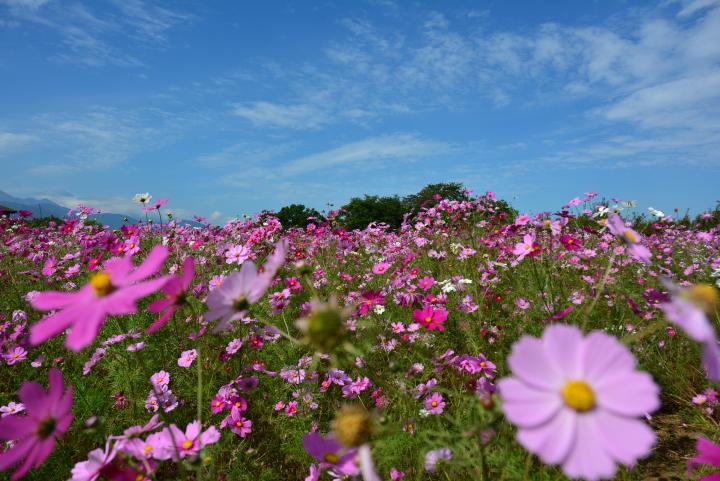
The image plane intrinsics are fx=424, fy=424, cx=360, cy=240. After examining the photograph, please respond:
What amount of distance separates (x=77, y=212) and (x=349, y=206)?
2327 cm

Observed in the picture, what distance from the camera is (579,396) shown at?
0.46 m

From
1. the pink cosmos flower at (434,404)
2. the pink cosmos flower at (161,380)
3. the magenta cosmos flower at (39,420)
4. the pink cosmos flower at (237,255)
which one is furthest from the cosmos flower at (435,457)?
the pink cosmos flower at (161,380)

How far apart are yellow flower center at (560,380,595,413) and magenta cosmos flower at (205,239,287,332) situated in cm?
49

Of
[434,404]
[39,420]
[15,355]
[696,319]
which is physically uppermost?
[696,319]

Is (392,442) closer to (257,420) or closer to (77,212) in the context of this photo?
(257,420)

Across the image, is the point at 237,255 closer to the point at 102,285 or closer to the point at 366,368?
the point at 366,368

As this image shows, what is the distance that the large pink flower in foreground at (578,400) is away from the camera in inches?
16.5

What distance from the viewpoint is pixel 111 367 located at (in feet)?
8.34

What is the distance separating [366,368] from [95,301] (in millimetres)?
778

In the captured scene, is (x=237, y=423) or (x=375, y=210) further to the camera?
(x=375, y=210)

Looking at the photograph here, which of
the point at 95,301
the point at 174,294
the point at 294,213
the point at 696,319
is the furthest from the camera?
the point at 294,213

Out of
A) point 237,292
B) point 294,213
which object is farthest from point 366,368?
point 294,213

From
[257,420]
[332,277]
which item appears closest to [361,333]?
[257,420]

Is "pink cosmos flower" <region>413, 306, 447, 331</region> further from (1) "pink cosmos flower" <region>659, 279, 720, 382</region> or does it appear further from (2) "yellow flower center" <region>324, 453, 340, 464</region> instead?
(1) "pink cosmos flower" <region>659, 279, 720, 382</region>
